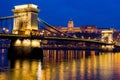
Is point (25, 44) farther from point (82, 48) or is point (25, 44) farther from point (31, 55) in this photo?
point (82, 48)

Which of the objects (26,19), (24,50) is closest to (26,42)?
(24,50)

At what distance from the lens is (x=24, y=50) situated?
51625mm

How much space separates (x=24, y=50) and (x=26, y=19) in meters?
4.82

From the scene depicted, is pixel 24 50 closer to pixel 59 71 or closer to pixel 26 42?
pixel 26 42

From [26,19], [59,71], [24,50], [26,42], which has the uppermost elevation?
[26,19]

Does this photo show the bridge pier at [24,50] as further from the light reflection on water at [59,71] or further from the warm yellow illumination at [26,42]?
the light reflection on water at [59,71]

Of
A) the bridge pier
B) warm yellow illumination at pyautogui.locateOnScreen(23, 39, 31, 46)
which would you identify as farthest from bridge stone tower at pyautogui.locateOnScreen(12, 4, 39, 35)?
the bridge pier

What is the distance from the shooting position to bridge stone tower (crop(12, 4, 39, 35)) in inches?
2131

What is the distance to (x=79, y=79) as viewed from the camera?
26.5 metres

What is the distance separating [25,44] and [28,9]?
498 centimetres

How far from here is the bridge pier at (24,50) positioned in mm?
51312

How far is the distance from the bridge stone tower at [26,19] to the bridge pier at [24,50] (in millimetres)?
1943

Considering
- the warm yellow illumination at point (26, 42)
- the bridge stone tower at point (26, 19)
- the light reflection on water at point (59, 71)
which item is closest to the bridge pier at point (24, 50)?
the warm yellow illumination at point (26, 42)

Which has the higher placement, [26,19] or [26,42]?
[26,19]
